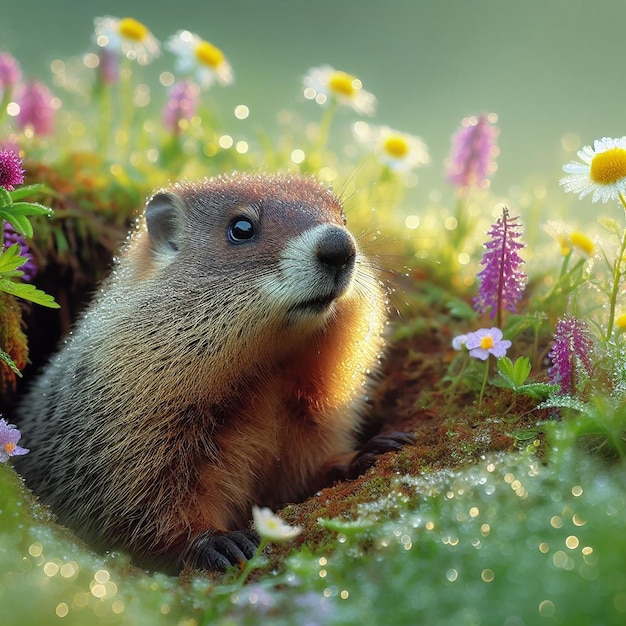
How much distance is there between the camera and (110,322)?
452 centimetres

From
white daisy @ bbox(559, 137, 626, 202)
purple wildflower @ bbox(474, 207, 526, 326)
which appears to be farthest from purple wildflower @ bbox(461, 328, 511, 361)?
white daisy @ bbox(559, 137, 626, 202)

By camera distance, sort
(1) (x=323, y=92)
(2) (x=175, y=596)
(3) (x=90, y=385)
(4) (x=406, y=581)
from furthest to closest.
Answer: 1. (1) (x=323, y=92)
2. (3) (x=90, y=385)
3. (2) (x=175, y=596)
4. (4) (x=406, y=581)

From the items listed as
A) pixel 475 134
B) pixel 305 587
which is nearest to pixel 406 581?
pixel 305 587

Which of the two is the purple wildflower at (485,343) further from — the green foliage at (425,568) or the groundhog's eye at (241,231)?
the groundhog's eye at (241,231)

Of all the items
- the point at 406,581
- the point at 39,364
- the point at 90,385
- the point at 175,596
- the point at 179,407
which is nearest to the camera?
the point at 406,581

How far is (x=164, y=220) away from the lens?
481 cm

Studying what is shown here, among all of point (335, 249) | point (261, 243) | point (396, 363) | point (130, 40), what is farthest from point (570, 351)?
point (130, 40)

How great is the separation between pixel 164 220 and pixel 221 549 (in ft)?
6.49

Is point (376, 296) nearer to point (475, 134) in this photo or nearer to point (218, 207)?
point (218, 207)

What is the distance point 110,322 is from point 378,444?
1662 millimetres

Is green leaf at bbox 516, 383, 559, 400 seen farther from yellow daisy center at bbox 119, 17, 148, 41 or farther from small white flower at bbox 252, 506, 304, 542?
yellow daisy center at bbox 119, 17, 148, 41

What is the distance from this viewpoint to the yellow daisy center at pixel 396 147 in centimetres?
723

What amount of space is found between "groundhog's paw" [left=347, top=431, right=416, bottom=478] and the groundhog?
1 centimetres

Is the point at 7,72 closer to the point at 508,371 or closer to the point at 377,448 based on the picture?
the point at 377,448
